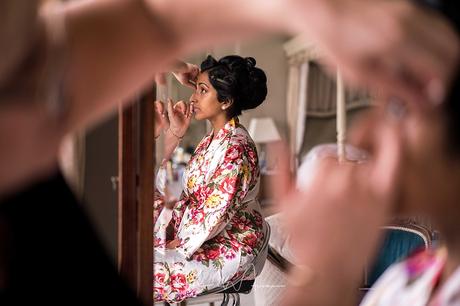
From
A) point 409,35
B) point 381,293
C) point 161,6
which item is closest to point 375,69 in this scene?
point 409,35

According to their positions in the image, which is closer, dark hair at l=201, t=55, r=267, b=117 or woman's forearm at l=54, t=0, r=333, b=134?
woman's forearm at l=54, t=0, r=333, b=134

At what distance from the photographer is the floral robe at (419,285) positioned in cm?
62

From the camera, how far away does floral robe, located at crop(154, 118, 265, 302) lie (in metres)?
1.77

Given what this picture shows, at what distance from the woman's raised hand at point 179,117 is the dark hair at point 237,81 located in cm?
11

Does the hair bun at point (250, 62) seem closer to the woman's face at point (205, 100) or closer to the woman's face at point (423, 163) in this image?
the woman's face at point (205, 100)

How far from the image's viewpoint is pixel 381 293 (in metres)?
0.75

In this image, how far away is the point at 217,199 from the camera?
185 cm

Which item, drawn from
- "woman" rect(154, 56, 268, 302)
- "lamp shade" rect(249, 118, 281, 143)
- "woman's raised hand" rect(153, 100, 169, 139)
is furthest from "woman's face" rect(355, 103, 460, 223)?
"lamp shade" rect(249, 118, 281, 143)

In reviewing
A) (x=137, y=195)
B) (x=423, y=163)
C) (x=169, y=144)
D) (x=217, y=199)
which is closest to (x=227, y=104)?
(x=217, y=199)

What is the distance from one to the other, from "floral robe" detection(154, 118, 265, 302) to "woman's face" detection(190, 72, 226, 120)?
5cm

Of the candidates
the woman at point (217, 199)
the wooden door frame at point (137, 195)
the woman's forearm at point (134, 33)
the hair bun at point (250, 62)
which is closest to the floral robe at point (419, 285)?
the woman's forearm at point (134, 33)

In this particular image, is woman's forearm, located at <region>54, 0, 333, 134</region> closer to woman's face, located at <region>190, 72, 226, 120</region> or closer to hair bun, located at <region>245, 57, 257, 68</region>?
woman's face, located at <region>190, 72, 226, 120</region>

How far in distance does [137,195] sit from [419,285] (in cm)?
59

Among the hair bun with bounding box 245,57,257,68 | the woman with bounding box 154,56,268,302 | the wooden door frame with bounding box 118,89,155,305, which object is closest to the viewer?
the wooden door frame with bounding box 118,89,155,305
